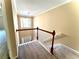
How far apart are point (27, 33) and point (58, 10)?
416 cm

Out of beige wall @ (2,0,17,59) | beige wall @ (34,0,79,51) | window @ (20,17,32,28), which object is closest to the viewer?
beige wall @ (2,0,17,59)

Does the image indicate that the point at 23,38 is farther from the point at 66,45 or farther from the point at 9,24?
the point at 9,24

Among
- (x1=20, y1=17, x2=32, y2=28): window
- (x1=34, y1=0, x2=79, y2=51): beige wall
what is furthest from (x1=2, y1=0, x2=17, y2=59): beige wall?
(x1=20, y1=17, x2=32, y2=28): window

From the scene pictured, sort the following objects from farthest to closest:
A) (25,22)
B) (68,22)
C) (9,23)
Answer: (25,22) → (68,22) → (9,23)

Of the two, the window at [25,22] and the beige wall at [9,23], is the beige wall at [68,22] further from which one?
the window at [25,22]

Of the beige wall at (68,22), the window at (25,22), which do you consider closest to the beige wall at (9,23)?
the beige wall at (68,22)

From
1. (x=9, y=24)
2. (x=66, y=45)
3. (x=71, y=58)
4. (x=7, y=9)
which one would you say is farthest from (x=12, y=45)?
(x=66, y=45)

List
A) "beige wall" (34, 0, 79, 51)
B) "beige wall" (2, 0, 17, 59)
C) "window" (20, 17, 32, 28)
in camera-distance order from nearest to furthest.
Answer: "beige wall" (2, 0, 17, 59), "beige wall" (34, 0, 79, 51), "window" (20, 17, 32, 28)

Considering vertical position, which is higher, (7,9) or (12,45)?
(7,9)

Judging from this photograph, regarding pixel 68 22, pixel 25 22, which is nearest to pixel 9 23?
pixel 68 22

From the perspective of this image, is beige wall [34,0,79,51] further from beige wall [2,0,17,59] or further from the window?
the window

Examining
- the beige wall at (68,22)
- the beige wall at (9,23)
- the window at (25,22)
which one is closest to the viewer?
the beige wall at (9,23)

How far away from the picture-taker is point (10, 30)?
5.10 ft

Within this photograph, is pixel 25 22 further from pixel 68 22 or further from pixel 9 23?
pixel 9 23
